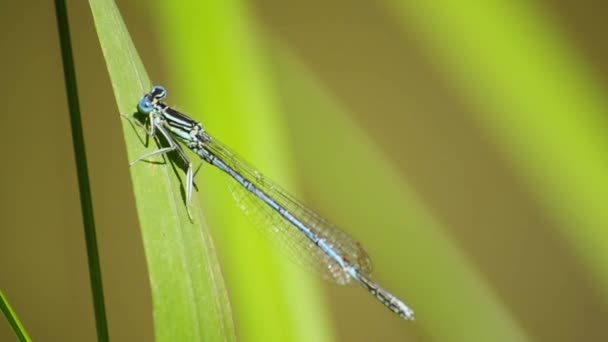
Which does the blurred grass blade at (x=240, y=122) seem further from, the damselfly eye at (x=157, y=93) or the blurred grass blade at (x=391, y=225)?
the blurred grass blade at (x=391, y=225)

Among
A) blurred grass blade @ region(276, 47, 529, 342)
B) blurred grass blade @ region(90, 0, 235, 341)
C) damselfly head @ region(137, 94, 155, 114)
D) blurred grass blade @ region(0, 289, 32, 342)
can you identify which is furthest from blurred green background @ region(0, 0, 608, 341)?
blurred grass blade @ region(0, 289, 32, 342)

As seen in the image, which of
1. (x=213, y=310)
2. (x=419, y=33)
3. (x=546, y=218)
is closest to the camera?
(x=213, y=310)

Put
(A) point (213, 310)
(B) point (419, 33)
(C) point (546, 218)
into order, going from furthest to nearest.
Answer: (C) point (546, 218), (B) point (419, 33), (A) point (213, 310)

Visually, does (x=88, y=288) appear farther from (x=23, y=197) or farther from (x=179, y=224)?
(x=179, y=224)

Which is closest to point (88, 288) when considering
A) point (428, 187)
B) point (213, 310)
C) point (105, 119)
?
point (105, 119)

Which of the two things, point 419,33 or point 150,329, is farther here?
point 150,329

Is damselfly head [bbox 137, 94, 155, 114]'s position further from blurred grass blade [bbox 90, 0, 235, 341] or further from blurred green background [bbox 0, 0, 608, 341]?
blurred green background [bbox 0, 0, 608, 341]

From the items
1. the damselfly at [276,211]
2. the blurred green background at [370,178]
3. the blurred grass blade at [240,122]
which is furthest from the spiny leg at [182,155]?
the blurred green background at [370,178]
